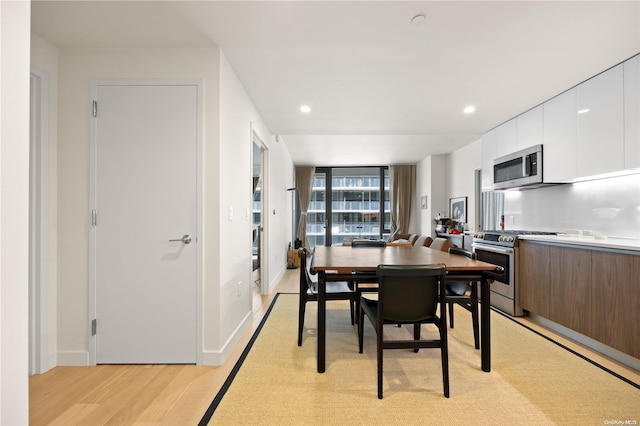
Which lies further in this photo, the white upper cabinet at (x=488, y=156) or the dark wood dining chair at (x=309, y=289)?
the white upper cabinet at (x=488, y=156)

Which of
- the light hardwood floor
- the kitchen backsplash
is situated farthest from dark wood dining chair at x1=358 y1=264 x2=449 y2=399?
the kitchen backsplash

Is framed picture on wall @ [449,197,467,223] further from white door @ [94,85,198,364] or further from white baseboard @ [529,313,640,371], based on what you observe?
white door @ [94,85,198,364]

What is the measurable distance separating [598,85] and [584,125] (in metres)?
0.36

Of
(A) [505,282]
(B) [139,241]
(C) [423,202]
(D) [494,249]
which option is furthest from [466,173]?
(B) [139,241]

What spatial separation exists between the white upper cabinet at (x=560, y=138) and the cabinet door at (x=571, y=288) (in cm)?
90

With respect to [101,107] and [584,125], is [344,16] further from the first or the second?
[584,125]

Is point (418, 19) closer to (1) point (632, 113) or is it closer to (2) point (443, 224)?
(1) point (632, 113)

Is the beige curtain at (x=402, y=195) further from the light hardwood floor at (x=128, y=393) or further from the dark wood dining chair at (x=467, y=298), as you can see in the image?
the light hardwood floor at (x=128, y=393)

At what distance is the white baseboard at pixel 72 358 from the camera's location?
221cm

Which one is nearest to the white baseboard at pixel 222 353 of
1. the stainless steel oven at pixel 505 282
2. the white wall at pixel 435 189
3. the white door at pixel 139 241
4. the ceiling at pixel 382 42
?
the white door at pixel 139 241

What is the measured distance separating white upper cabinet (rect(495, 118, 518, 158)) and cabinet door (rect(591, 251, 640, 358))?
6.43 feet

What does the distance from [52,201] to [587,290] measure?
169 inches

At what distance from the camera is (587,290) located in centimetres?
242

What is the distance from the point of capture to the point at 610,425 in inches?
61.3
